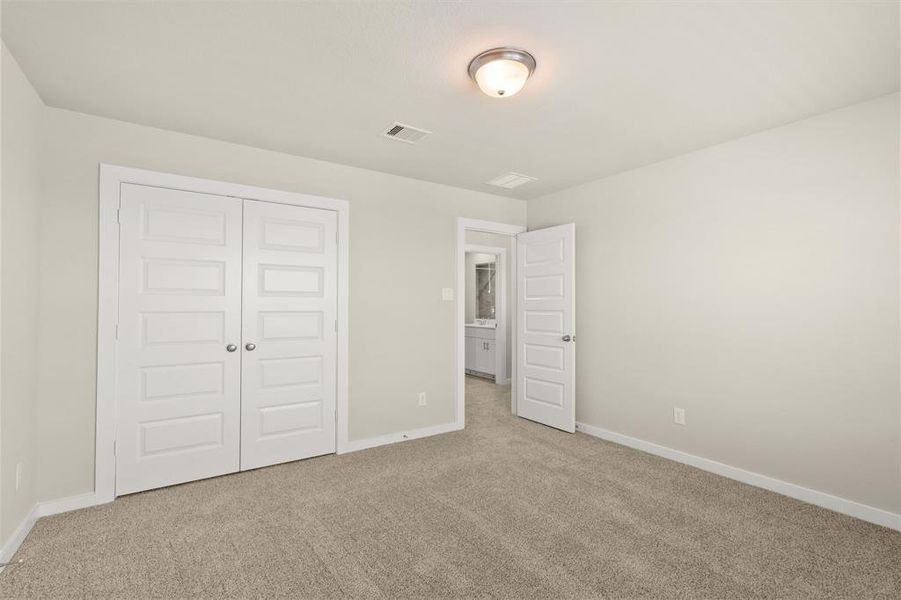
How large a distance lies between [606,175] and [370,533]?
3.58 m

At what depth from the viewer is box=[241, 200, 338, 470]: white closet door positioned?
11.2 feet

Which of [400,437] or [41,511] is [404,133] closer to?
[400,437]

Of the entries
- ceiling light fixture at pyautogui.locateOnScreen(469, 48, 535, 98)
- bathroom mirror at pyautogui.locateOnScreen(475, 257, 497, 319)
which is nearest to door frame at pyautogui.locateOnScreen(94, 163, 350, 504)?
ceiling light fixture at pyautogui.locateOnScreen(469, 48, 535, 98)

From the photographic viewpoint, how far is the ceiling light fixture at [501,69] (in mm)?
2094

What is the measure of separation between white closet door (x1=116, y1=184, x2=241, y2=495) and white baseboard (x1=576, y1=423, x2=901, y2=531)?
3.39 metres

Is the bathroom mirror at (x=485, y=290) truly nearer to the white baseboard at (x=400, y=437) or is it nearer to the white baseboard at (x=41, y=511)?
the white baseboard at (x=400, y=437)

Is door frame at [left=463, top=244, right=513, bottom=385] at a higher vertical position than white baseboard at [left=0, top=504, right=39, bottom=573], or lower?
higher

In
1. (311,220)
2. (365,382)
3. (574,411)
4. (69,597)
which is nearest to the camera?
(69,597)

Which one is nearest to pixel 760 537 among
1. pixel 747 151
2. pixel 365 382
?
pixel 747 151

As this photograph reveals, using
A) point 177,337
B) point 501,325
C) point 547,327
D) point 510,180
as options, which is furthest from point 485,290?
point 177,337

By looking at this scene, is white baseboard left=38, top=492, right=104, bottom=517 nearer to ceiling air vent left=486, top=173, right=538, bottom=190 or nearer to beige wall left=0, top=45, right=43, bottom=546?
beige wall left=0, top=45, right=43, bottom=546

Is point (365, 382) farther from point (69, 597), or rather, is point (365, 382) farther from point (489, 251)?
point (489, 251)

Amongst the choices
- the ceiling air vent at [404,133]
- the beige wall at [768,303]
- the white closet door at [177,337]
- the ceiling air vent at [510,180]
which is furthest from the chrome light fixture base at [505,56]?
the white closet door at [177,337]

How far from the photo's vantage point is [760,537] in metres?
2.41
